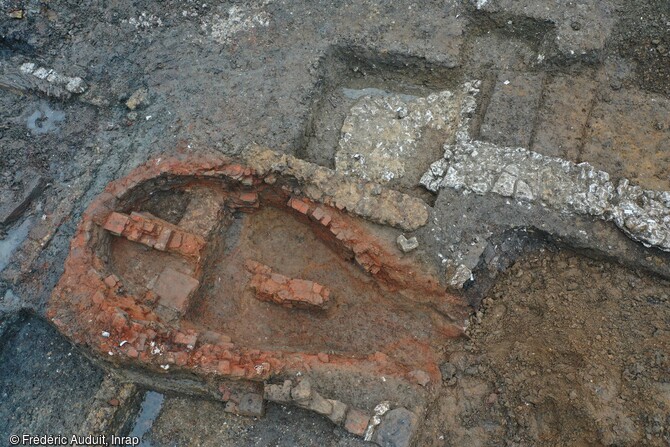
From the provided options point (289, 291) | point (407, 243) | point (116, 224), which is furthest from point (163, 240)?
point (407, 243)

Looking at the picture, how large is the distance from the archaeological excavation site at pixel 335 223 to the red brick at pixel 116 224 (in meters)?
0.01

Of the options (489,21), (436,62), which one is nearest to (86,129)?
(436,62)

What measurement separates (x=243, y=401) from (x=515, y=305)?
8.65ft

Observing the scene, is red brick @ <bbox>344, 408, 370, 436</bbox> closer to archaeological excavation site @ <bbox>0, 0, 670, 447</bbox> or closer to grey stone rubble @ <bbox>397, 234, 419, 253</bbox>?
archaeological excavation site @ <bbox>0, 0, 670, 447</bbox>

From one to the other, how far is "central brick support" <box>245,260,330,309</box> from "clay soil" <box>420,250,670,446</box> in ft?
4.43

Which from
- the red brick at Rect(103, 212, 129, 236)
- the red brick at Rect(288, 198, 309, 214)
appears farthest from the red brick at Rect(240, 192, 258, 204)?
the red brick at Rect(103, 212, 129, 236)

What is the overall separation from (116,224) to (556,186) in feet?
13.5

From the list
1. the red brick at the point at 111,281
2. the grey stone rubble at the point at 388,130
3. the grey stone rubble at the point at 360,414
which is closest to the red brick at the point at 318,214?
the grey stone rubble at the point at 388,130

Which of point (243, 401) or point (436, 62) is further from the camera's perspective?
point (436, 62)

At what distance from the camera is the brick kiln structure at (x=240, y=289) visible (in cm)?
419

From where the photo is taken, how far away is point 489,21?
5582 millimetres

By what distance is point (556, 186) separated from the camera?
4.57 m

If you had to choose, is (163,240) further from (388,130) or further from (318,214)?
(388,130)

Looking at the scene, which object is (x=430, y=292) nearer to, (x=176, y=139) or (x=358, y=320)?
(x=358, y=320)
